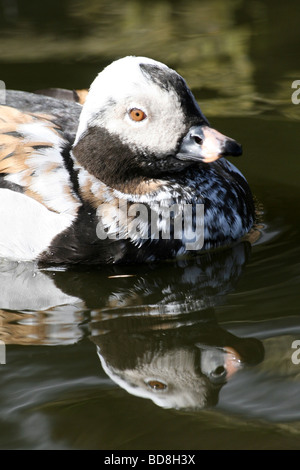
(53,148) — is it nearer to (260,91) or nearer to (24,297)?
(24,297)

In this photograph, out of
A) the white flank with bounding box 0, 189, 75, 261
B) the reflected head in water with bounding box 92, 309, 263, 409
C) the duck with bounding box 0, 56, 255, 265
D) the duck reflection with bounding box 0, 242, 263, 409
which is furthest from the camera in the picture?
the white flank with bounding box 0, 189, 75, 261

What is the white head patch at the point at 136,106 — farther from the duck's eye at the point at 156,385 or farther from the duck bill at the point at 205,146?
the duck's eye at the point at 156,385

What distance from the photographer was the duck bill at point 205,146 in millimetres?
4957

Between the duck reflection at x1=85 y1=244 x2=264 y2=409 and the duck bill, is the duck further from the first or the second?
the duck reflection at x1=85 y1=244 x2=264 y2=409

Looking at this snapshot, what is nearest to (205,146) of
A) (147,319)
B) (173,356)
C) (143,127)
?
(143,127)

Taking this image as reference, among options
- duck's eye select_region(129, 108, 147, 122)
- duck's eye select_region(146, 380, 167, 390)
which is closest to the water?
duck's eye select_region(146, 380, 167, 390)

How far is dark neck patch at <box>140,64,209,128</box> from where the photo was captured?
5023 millimetres

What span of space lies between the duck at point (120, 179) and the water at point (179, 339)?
16cm

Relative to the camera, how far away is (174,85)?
503 centimetres

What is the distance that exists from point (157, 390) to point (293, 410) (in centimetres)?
63

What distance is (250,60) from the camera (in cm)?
851

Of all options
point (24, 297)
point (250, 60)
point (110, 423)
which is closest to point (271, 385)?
point (110, 423)

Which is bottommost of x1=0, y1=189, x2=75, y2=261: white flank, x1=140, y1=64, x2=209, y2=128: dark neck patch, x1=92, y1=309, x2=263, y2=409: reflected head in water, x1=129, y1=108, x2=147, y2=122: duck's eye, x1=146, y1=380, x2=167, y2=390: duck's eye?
x1=146, y1=380, x2=167, y2=390: duck's eye

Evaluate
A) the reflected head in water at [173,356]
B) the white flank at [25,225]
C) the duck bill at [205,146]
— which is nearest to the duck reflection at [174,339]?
the reflected head in water at [173,356]
